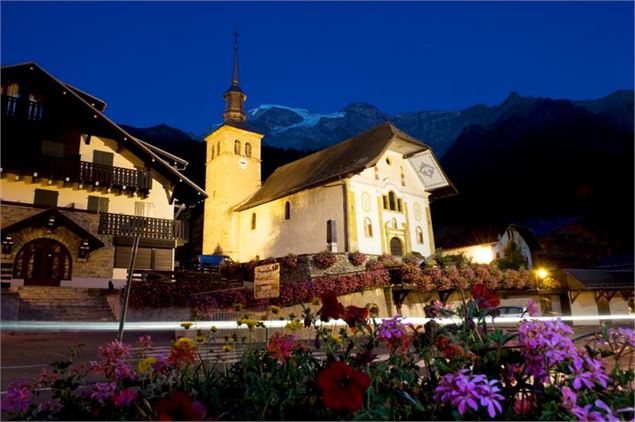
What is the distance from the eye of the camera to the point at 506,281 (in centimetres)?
2359

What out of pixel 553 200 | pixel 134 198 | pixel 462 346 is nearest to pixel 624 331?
pixel 462 346

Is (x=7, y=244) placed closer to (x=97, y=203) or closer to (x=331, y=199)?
(x=97, y=203)

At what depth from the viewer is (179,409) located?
1.85 meters

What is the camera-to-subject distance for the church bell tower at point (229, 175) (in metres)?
35.3

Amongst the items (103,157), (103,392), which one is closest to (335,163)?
(103,157)

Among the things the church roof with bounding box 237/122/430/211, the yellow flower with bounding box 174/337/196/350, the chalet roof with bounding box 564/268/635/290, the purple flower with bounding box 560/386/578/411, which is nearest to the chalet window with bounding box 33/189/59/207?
the church roof with bounding box 237/122/430/211

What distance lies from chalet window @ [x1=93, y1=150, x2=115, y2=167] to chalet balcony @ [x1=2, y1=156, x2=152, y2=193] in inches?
47.3

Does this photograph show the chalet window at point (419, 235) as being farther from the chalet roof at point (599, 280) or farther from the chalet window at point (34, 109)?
the chalet window at point (34, 109)

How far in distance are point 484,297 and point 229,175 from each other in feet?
117

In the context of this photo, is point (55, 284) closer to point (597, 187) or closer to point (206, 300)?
point (206, 300)

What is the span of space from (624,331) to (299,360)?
2029 mm

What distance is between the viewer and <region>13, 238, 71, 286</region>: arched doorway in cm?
1905

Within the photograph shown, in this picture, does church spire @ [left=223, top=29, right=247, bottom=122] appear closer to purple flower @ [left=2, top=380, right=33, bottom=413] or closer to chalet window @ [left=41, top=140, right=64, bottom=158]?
chalet window @ [left=41, top=140, right=64, bottom=158]

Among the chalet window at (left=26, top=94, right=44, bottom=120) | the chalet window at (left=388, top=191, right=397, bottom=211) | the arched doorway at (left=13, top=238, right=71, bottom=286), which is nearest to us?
the arched doorway at (left=13, top=238, right=71, bottom=286)
